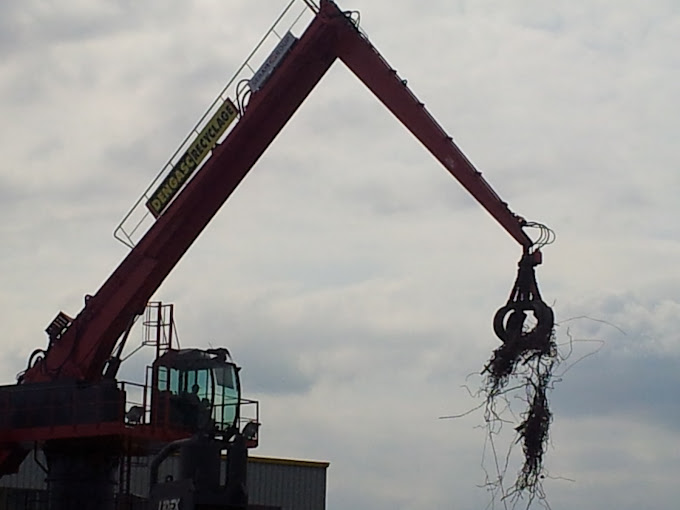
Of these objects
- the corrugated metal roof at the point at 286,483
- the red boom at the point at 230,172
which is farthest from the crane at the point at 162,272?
the corrugated metal roof at the point at 286,483

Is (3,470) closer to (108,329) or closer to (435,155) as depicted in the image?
(108,329)

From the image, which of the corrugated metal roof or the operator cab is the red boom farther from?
the corrugated metal roof

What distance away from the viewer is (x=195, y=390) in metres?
31.3

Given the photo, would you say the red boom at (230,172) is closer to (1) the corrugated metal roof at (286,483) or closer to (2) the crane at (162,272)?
(2) the crane at (162,272)

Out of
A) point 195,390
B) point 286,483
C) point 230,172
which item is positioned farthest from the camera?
point 286,483

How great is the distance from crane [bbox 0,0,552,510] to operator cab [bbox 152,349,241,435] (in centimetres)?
5

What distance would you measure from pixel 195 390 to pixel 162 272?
2949 mm

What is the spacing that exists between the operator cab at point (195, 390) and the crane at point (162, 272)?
0.16ft

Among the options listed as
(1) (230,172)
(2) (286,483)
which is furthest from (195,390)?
(2) (286,483)

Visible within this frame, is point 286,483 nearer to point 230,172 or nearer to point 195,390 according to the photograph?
point 195,390

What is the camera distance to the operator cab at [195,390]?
3106cm

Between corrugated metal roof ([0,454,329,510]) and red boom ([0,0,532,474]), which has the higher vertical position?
red boom ([0,0,532,474])

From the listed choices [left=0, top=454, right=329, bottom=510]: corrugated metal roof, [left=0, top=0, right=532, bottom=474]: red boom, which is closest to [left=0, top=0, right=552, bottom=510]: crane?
[left=0, top=0, right=532, bottom=474]: red boom

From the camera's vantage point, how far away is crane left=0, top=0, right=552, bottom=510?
29031mm
